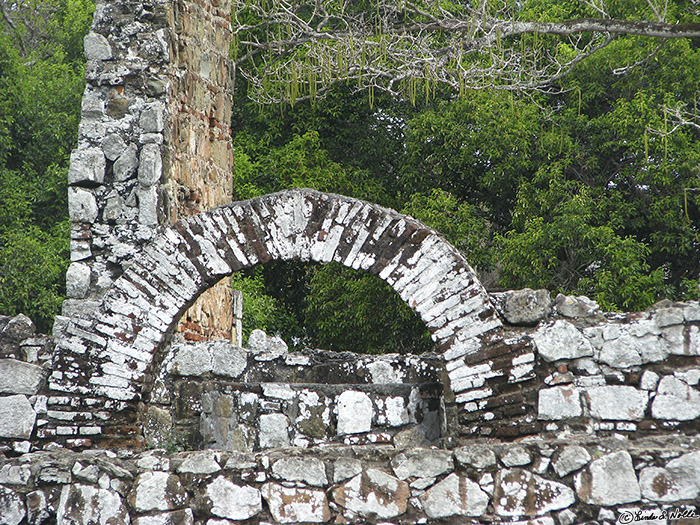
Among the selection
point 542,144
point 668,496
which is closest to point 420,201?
point 542,144

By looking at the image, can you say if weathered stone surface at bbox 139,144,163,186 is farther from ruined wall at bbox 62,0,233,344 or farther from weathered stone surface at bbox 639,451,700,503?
weathered stone surface at bbox 639,451,700,503

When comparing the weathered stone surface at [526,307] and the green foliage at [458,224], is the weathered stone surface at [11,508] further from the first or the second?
the green foliage at [458,224]

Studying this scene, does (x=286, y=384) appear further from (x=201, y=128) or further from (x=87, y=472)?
Result: (x=201, y=128)

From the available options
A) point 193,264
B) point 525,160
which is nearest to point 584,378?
point 193,264

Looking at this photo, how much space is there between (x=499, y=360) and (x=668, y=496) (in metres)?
1.05

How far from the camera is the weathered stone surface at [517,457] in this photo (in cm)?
411

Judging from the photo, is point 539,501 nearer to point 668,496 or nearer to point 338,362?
point 668,496

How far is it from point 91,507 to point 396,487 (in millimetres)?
1522

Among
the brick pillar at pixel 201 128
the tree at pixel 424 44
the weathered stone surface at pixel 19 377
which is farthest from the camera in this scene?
the tree at pixel 424 44

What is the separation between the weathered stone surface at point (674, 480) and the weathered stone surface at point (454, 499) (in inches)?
30.6

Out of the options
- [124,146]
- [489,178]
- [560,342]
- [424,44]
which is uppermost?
[424,44]

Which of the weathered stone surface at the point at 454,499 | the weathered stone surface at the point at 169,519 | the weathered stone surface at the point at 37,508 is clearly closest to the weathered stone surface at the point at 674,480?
the weathered stone surface at the point at 454,499

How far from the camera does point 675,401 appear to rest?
4434 millimetres

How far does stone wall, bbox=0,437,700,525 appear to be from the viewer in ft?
13.3
